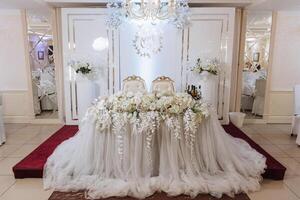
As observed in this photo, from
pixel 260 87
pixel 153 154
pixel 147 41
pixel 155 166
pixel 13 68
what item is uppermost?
pixel 147 41

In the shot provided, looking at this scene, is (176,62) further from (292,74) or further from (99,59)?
(292,74)

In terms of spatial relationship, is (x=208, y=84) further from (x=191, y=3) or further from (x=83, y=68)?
(x=83, y=68)

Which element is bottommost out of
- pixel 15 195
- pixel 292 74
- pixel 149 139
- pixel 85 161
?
pixel 15 195

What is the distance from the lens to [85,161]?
3.05 m

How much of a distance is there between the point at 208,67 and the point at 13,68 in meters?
4.23

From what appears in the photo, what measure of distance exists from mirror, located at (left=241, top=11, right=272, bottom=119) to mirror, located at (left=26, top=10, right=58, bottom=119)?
4.30 metres

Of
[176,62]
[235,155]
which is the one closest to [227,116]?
[176,62]

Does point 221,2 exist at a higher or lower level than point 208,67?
higher

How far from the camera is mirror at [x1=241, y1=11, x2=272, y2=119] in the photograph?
547 centimetres

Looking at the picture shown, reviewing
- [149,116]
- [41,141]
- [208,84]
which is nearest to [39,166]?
[41,141]

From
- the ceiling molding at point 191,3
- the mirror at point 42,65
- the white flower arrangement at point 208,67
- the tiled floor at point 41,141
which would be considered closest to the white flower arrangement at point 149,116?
the tiled floor at point 41,141

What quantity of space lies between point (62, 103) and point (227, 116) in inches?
145

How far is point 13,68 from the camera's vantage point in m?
5.55

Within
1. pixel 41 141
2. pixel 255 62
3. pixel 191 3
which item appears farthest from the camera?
pixel 255 62
